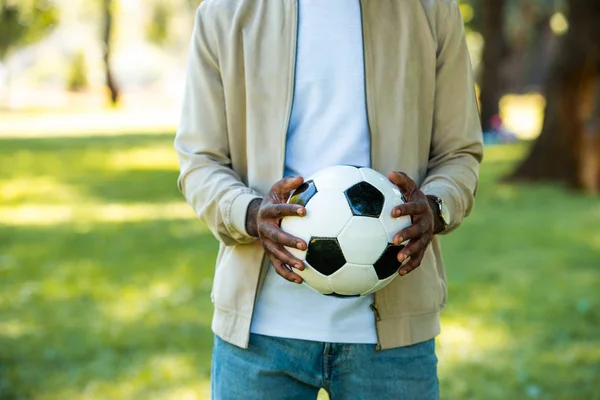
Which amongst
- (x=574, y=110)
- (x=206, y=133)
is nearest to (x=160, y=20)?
(x=574, y=110)

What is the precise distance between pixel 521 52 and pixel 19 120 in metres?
24.4

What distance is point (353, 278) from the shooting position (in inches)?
85.2

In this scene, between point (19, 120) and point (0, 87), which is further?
point (0, 87)

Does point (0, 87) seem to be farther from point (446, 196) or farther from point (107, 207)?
point (446, 196)

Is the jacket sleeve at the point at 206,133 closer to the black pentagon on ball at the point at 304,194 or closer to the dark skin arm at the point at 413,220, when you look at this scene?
the black pentagon on ball at the point at 304,194

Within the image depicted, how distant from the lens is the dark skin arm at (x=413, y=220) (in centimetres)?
212

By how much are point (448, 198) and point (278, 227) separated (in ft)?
1.50

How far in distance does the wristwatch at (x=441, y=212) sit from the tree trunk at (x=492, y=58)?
19.6 meters

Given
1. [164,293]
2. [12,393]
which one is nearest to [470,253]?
[164,293]

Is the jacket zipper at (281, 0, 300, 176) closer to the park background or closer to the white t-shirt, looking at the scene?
the white t-shirt

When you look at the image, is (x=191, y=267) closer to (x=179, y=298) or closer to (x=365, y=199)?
(x=179, y=298)

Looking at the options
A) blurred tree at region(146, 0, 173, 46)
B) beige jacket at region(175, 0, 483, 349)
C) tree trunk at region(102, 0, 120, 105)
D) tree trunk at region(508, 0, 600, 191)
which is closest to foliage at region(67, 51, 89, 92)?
blurred tree at region(146, 0, 173, 46)

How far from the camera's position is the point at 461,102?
2.45 m

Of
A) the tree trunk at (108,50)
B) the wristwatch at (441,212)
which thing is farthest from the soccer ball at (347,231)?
the tree trunk at (108,50)
